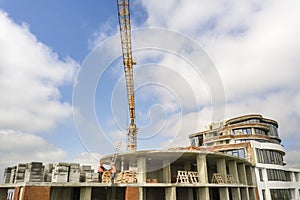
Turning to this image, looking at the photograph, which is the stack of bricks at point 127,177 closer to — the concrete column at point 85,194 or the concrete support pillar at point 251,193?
the concrete column at point 85,194

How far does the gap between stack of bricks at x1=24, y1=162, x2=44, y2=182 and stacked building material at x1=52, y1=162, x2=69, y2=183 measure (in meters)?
0.77

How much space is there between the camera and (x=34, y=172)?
14391 mm

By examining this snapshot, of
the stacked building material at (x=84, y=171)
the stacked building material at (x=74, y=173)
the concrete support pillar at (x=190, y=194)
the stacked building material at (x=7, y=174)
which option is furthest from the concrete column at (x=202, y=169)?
the stacked building material at (x=7, y=174)

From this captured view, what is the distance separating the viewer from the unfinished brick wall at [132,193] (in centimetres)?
1645

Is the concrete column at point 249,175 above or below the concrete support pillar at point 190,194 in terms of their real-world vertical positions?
above

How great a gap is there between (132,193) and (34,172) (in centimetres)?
683

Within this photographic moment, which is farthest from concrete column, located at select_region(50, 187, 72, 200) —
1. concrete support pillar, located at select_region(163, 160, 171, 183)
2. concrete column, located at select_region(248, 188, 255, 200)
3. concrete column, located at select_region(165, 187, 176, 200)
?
concrete column, located at select_region(248, 188, 255, 200)

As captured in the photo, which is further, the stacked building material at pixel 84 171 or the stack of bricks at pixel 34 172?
the stacked building material at pixel 84 171

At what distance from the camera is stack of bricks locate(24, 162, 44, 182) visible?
46.6 feet

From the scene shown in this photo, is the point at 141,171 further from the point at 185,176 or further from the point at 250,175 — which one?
the point at 250,175

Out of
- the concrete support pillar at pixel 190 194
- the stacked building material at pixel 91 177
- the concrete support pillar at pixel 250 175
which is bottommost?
the concrete support pillar at pixel 190 194

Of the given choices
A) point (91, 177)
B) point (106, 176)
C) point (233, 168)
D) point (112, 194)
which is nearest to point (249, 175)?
point (233, 168)

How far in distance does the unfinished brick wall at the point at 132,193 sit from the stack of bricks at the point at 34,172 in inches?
233

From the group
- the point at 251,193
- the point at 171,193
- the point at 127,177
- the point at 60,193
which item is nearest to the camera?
the point at 60,193
